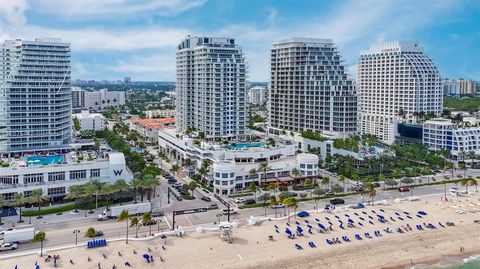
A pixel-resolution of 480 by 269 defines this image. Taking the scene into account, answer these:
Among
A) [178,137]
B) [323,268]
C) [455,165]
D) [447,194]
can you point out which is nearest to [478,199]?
[447,194]

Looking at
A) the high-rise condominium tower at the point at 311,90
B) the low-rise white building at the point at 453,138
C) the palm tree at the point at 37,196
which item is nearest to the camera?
the palm tree at the point at 37,196

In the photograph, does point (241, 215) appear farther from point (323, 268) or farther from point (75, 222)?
point (75, 222)

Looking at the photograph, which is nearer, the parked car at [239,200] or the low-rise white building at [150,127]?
the parked car at [239,200]

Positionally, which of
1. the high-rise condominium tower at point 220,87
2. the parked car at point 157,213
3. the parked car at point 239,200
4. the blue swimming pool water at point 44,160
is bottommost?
the parked car at point 157,213

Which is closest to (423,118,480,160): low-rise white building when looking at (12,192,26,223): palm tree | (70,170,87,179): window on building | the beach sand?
the beach sand

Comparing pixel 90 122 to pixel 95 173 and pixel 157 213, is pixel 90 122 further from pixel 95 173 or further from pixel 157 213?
pixel 157 213

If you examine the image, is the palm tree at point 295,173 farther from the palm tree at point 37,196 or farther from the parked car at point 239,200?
the palm tree at point 37,196

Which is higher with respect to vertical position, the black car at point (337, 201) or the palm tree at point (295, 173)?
the palm tree at point (295, 173)

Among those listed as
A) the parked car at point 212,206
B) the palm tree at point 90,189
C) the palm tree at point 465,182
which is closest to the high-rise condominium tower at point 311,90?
the palm tree at point 465,182
